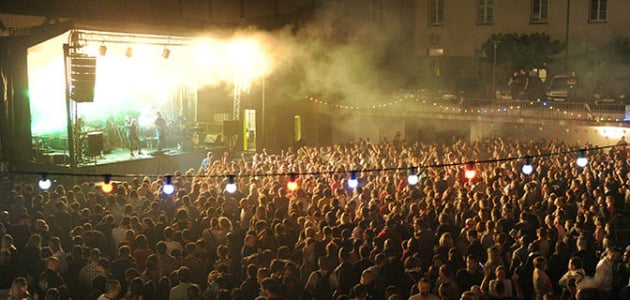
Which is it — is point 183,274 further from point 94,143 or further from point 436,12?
point 436,12

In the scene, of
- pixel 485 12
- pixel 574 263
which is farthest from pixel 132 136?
pixel 485 12

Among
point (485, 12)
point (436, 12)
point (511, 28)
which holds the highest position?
point (436, 12)

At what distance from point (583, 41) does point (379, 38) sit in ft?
31.9

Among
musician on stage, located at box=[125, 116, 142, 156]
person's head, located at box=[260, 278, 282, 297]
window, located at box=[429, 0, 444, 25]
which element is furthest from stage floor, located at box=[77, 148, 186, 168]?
window, located at box=[429, 0, 444, 25]

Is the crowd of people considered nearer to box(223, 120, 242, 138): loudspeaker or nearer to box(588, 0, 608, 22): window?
box(223, 120, 242, 138): loudspeaker

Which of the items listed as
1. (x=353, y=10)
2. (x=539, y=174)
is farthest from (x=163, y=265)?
(x=353, y=10)

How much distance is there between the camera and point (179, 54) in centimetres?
2250

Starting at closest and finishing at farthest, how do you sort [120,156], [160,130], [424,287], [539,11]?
[424,287] → [120,156] → [160,130] → [539,11]

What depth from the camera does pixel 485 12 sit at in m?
36.5

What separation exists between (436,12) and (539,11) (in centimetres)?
556

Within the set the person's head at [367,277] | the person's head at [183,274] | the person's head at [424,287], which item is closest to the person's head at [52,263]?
the person's head at [183,274]

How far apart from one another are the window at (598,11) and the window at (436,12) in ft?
25.5

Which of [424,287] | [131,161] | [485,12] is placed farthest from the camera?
[485,12]

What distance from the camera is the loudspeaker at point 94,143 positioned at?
1861 cm
